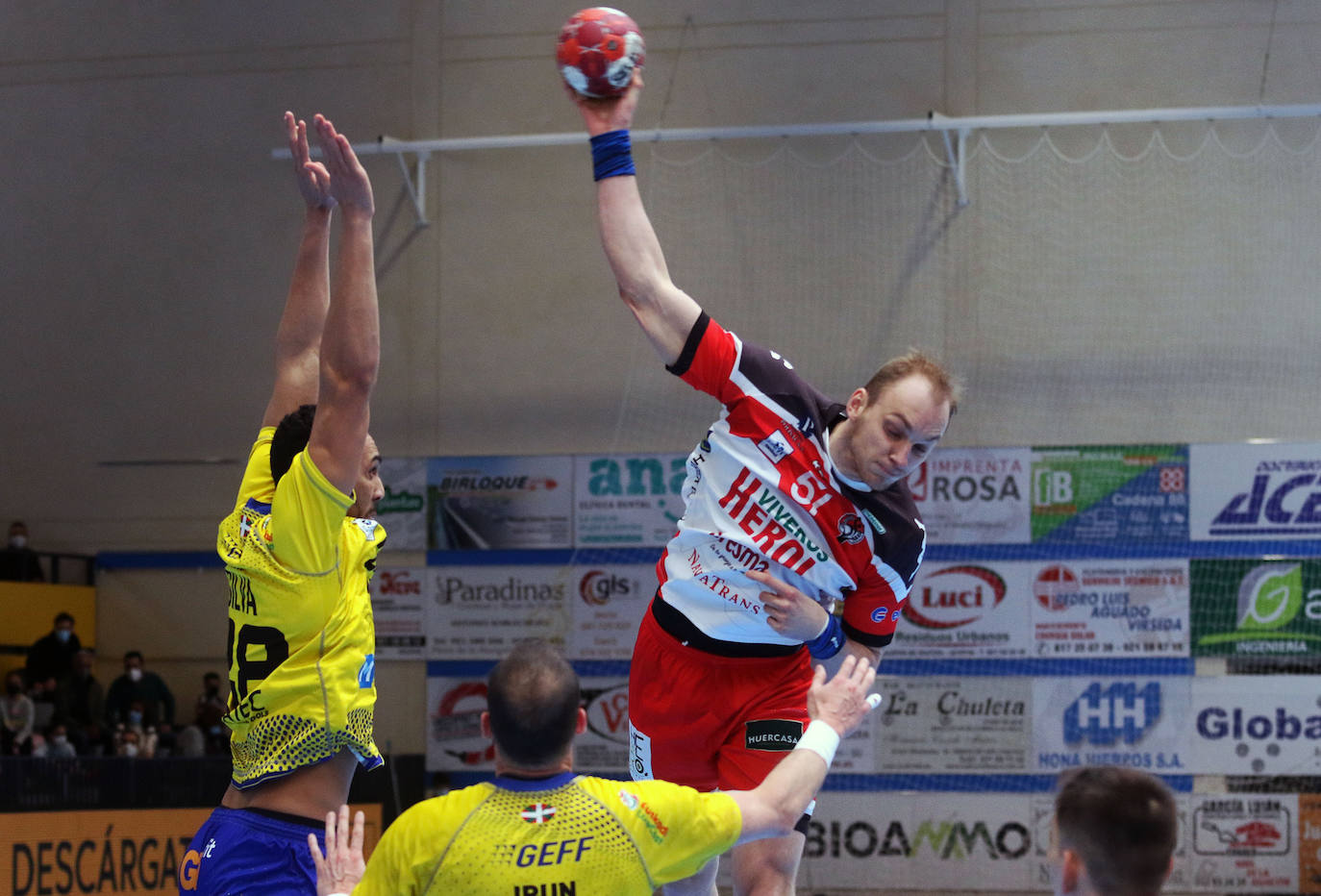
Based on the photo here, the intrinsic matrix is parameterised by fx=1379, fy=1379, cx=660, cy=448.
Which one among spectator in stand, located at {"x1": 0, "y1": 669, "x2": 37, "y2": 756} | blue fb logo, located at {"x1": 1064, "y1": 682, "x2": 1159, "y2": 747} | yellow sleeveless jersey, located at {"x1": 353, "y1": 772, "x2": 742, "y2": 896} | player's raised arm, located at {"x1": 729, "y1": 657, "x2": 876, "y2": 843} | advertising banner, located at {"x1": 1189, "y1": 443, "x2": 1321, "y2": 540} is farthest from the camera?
blue fb logo, located at {"x1": 1064, "y1": 682, "x2": 1159, "y2": 747}

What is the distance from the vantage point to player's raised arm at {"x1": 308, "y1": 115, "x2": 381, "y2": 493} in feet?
11.9

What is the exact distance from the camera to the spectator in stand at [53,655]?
16188 millimetres

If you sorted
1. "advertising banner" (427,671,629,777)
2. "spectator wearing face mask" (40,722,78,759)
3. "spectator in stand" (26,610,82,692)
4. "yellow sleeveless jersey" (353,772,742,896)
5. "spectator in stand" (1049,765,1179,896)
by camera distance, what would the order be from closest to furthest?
"spectator in stand" (1049,765,1179,896)
"yellow sleeveless jersey" (353,772,742,896)
"spectator wearing face mask" (40,722,78,759)
"advertising banner" (427,671,629,777)
"spectator in stand" (26,610,82,692)

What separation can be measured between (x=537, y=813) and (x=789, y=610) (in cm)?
167

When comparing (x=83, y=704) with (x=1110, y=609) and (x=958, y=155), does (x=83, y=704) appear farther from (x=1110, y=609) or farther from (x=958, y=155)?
(x=958, y=155)

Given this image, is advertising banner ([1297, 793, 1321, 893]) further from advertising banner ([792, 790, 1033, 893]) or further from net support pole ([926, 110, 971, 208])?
net support pole ([926, 110, 971, 208])

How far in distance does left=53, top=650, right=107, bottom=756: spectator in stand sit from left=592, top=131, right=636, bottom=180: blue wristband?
1295 cm

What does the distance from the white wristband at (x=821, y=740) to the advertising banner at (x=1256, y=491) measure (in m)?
12.9

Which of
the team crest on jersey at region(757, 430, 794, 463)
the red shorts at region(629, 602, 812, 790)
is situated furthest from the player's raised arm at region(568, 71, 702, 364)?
the red shorts at region(629, 602, 812, 790)

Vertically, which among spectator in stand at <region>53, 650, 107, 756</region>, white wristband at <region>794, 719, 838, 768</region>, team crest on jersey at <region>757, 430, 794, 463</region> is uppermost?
team crest on jersey at <region>757, 430, 794, 463</region>

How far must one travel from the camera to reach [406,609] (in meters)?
16.6

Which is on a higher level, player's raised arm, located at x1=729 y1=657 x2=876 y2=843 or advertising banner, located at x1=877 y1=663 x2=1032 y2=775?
player's raised arm, located at x1=729 y1=657 x2=876 y2=843

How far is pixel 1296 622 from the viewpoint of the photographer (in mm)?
14797

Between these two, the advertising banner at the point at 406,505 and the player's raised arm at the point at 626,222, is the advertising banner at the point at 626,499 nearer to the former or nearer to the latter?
the advertising banner at the point at 406,505
